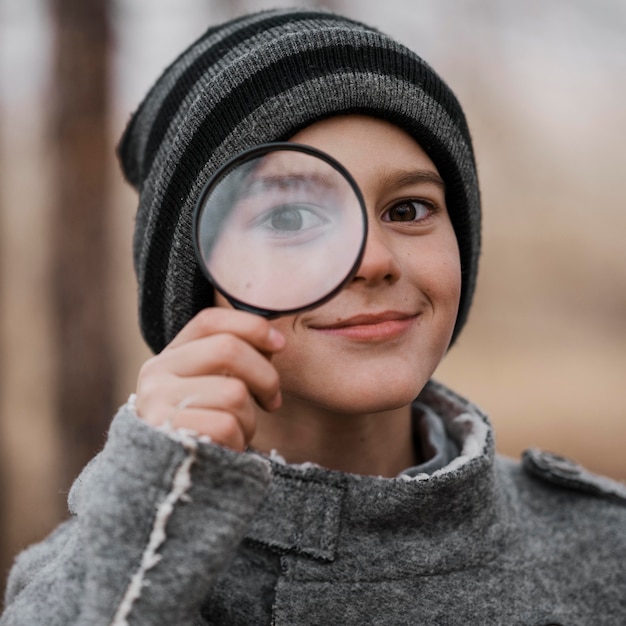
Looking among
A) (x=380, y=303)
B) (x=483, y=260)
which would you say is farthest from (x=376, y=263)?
(x=483, y=260)

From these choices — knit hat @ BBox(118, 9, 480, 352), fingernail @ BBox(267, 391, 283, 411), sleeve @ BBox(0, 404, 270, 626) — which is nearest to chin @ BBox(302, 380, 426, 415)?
fingernail @ BBox(267, 391, 283, 411)

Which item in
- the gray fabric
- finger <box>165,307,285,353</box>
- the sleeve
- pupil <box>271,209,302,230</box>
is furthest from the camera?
the gray fabric

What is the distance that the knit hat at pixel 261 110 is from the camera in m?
2.26

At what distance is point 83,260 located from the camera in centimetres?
540

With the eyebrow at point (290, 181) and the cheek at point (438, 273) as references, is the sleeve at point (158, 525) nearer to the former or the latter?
the eyebrow at point (290, 181)

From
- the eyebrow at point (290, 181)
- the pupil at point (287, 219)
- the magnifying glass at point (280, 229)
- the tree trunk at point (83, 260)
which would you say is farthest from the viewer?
the tree trunk at point (83, 260)

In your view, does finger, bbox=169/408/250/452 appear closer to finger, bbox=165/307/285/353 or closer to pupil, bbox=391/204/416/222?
finger, bbox=165/307/285/353

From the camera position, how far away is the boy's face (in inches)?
80.7

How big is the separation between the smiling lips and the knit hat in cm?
54

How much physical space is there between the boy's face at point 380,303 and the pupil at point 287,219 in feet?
0.63

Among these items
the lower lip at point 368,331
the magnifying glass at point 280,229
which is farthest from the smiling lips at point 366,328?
the magnifying glass at point 280,229

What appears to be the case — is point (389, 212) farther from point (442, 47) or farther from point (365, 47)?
point (442, 47)

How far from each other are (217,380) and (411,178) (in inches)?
37.7

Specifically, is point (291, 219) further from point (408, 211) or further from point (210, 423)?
point (210, 423)
